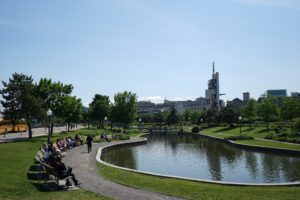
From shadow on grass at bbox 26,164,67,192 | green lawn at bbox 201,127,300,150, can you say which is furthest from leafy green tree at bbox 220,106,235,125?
shadow on grass at bbox 26,164,67,192

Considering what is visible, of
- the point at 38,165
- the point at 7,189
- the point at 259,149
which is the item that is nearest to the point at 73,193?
the point at 7,189

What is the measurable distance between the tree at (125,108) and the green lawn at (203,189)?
5088cm

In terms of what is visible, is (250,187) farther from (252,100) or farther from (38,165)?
(252,100)

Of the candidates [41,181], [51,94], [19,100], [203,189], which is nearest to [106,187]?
[41,181]

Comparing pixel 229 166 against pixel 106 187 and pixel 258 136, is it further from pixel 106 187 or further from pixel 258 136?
pixel 258 136

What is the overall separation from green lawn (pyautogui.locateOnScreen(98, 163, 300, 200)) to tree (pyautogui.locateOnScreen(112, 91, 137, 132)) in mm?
50877

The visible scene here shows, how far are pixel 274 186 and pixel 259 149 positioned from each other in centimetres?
2039

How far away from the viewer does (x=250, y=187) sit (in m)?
15.6

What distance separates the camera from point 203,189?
14633 millimetres

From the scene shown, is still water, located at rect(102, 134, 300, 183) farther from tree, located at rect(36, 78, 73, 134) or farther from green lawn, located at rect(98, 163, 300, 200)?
tree, located at rect(36, 78, 73, 134)

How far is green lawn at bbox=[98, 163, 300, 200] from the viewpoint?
13.1m

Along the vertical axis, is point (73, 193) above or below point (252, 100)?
below

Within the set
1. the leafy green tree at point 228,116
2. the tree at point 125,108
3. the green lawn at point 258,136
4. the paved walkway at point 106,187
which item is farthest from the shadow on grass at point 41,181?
the leafy green tree at point 228,116

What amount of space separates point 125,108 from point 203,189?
2174 inches
